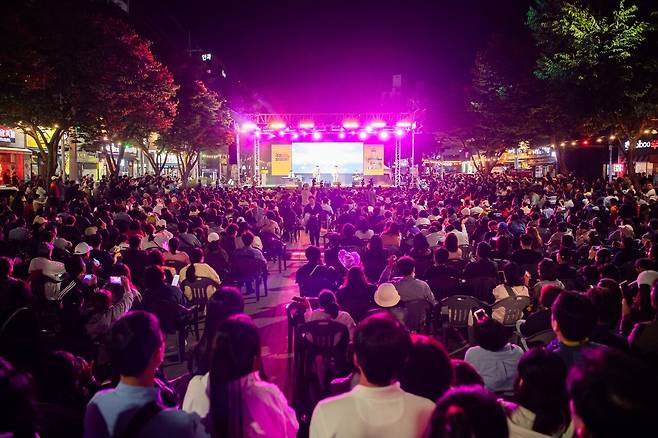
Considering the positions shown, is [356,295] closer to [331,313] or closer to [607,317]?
[331,313]

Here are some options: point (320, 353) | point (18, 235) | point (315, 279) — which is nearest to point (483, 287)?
point (315, 279)

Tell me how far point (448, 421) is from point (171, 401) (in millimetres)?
1662

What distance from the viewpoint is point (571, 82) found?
62.2 ft

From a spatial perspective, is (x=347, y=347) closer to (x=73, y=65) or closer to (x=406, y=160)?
(x=73, y=65)

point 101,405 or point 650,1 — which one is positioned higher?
point 650,1

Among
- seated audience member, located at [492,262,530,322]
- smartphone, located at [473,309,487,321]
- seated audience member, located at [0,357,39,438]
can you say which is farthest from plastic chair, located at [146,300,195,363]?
seated audience member, located at [0,357,39,438]

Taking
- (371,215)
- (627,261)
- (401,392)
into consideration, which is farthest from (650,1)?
(401,392)

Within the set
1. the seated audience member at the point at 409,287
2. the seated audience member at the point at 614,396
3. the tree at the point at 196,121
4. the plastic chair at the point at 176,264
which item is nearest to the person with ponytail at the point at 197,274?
the plastic chair at the point at 176,264

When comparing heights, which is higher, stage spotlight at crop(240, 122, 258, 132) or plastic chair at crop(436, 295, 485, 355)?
stage spotlight at crop(240, 122, 258, 132)

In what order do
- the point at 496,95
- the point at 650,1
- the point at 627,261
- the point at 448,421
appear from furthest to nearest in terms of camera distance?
the point at 496,95, the point at 650,1, the point at 627,261, the point at 448,421

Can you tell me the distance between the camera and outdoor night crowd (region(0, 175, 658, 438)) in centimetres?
227

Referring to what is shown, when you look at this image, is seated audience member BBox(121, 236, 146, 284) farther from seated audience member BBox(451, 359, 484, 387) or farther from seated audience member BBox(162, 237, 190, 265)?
seated audience member BBox(451, 359, 484, 387)

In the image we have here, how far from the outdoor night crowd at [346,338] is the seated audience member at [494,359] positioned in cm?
1

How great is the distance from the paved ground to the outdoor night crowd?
0.40 meters
